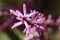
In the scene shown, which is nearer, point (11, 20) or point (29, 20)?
point (29, 20)

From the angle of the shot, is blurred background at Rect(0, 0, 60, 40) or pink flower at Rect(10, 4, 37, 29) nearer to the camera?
pink flower at Rect(10, 4, 37, 29)

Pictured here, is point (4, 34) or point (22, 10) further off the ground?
point (22, 10)

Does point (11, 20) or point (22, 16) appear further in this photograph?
point (11, 20)

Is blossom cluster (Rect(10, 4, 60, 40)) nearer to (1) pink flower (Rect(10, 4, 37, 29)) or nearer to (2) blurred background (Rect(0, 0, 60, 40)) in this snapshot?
(1) pink flower (Rect(10, 4, 37, 29))

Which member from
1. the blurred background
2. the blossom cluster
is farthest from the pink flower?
the blurred background

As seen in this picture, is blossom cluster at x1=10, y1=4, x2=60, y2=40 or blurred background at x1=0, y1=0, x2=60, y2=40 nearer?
blossom cluster at x1=10, y1=4, x2=60, y2=40

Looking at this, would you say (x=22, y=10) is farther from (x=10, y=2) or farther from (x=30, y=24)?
(x=10, y=2)

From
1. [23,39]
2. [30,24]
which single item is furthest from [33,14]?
[23,39]

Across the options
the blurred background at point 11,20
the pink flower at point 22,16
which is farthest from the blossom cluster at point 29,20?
the blurred background at point 11,20

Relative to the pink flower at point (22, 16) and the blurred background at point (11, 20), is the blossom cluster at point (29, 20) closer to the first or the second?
the pink flower at point (22, 16)

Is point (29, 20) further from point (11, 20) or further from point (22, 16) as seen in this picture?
point (11, 20)

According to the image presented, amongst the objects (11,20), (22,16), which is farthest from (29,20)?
(11,20)
